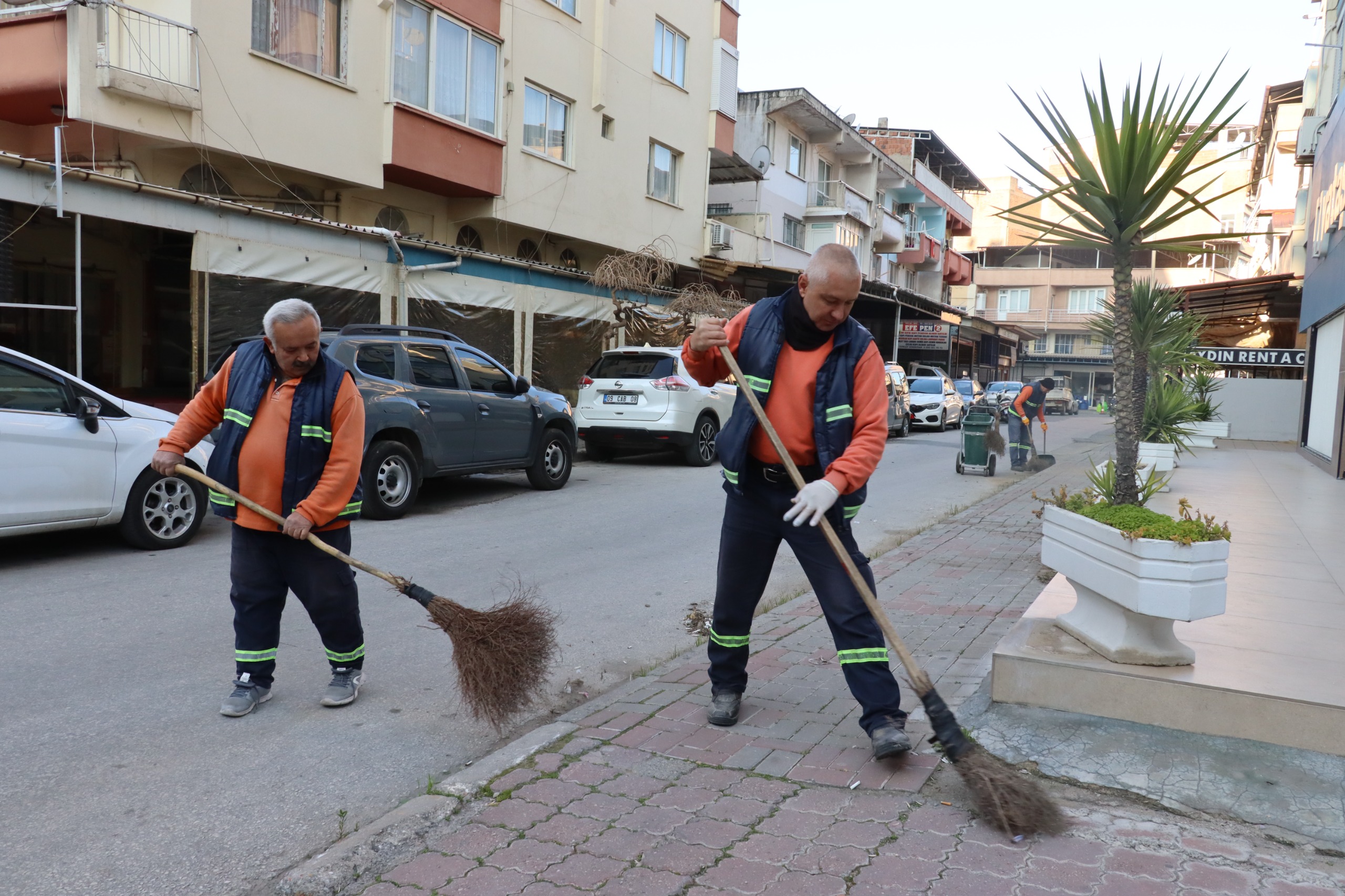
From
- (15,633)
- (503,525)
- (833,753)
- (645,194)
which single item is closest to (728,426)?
(833,753)

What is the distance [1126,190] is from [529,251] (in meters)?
17.7

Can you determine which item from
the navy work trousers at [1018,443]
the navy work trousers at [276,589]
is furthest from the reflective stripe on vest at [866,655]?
the navy work trousers at [1018,443]

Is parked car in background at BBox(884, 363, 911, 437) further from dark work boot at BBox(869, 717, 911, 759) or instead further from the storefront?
dark work boot at BBox(869, 717, 911, 759)

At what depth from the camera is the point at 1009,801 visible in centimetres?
328

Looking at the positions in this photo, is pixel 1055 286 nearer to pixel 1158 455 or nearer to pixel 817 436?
pixel 1158 455

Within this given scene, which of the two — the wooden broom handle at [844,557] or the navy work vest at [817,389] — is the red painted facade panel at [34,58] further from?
the wooden broom handle at [844,557]

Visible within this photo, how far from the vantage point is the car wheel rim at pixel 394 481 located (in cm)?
991

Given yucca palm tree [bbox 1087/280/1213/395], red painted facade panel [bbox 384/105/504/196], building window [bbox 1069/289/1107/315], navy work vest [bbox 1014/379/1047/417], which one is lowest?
navy work vest [bbox 1014/379/1047/417]

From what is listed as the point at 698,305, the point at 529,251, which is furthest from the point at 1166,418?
the point at 529,251

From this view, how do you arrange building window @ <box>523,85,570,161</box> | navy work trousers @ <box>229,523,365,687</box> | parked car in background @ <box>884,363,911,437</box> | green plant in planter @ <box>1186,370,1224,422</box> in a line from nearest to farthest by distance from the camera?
navy work trousers @ <box>229,523,365,687</box> → building window @ <box>523,85,570,161</box> → green plant in planter @ <box>1186,370,1224,422</box> → parked car in background @ <box>884,363,911,437</box>

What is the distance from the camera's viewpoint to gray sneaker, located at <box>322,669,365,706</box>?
4613 millimetres

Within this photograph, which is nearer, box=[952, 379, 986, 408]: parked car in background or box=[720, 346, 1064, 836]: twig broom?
box=[720, 346, 1064, 836]: twig broom

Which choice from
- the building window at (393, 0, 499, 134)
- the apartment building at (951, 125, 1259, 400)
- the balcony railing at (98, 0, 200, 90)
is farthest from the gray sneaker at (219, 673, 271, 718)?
the apartment building at (951, 125, 1259, 400)

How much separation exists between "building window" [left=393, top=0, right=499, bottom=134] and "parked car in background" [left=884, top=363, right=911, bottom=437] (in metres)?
10.2
